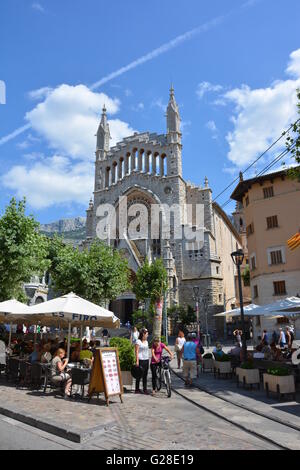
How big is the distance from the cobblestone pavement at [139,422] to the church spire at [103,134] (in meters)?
44.2

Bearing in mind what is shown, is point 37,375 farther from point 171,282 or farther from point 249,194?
point 171,282

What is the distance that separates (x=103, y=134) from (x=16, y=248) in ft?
119

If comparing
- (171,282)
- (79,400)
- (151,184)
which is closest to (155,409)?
(79,400)

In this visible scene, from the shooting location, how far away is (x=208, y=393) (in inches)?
382

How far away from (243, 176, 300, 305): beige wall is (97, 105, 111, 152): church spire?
29.2 metres

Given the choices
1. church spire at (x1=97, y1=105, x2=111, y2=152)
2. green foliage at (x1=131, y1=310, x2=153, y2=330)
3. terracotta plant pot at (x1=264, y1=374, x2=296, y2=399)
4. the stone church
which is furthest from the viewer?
church spire at (x1=97, y1=105, x2=111, y2=152)

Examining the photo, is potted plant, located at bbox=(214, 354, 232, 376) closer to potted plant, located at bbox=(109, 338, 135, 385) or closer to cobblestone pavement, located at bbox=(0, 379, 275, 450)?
cobblestone pavement, located at bbox=(0, 379, 275, 450)

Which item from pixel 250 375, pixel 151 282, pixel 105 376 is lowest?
pixel 250 375

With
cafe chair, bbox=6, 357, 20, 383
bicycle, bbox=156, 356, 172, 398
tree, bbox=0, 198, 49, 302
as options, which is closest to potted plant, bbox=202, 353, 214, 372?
bicycle, bbox=156, 356, 172, 398

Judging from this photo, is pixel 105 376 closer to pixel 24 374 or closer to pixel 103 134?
pixel 24 374

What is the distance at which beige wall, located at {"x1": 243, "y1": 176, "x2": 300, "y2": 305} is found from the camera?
23.6 metres

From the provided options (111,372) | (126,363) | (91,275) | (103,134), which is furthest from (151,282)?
(103,134)

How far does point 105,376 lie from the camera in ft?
25.9

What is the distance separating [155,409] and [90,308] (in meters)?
3.73
